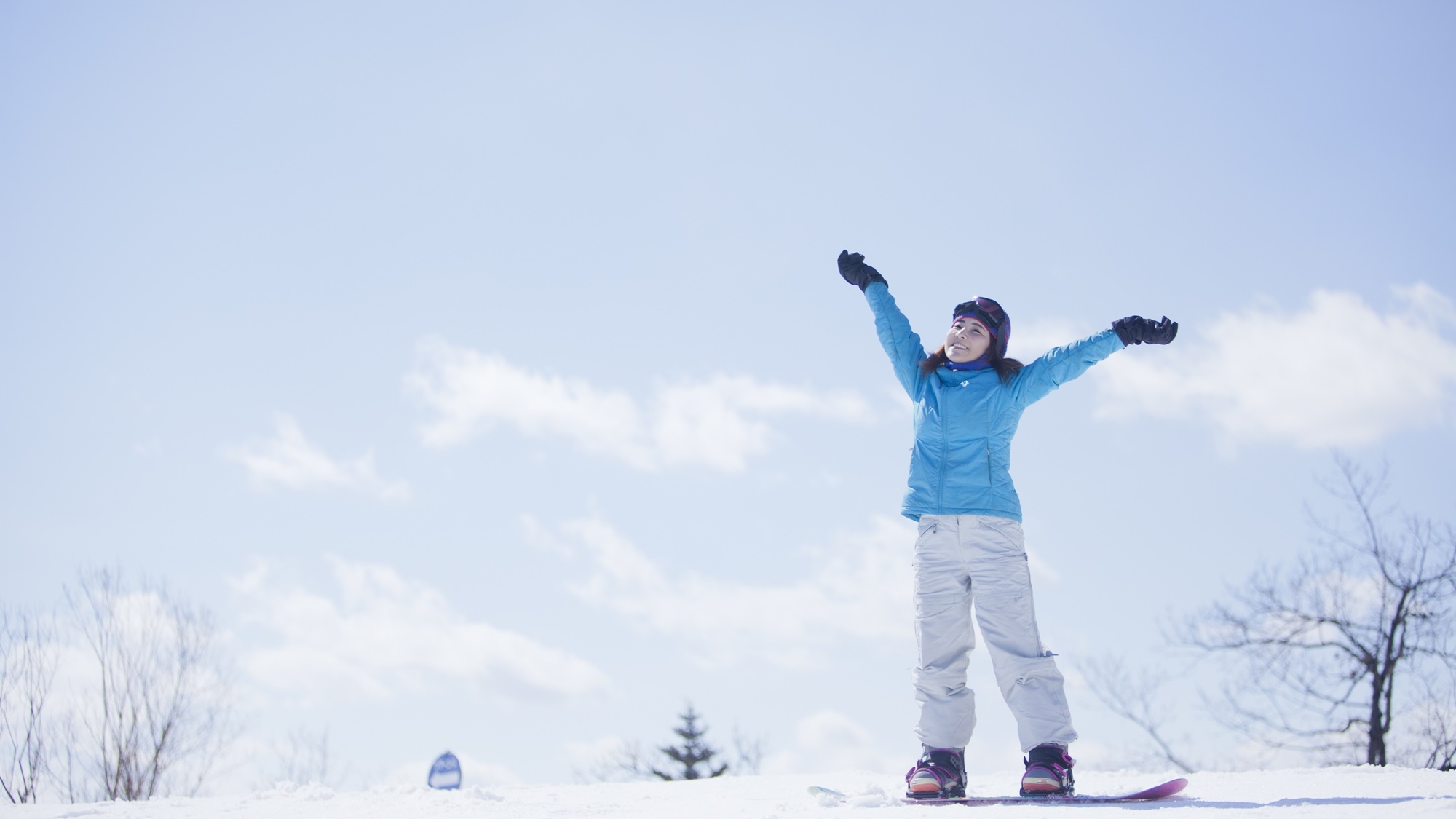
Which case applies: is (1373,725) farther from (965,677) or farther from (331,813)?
(331,813)

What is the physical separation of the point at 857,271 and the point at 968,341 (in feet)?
2.24

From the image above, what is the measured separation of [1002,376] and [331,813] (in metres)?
2.78

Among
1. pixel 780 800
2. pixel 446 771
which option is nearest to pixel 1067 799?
pixel 780 800

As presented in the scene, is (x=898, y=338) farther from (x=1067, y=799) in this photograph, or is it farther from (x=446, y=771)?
(x=446, y=771)

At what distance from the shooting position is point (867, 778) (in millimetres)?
4285

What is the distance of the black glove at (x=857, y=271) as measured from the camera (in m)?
4.14

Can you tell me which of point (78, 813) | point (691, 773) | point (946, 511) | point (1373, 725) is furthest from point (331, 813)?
point (691, 773)

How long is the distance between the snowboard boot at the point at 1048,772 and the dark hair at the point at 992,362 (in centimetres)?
130

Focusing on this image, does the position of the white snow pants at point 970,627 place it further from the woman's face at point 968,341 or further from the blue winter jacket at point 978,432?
the woman's face at point 968,341

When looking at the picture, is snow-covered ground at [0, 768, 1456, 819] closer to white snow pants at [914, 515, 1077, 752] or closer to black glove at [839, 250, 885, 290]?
white snow pants at [914, 515, 1077, 752]

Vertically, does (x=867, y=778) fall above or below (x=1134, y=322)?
below

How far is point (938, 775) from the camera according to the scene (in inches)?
125

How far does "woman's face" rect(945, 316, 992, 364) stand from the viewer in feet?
12.1

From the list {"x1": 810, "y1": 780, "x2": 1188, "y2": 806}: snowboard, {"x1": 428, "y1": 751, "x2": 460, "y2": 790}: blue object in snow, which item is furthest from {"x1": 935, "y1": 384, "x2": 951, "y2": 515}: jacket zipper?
{"x1": 428, "y1": 751, "x2": 460, "y2": 790}: blue object in snow
